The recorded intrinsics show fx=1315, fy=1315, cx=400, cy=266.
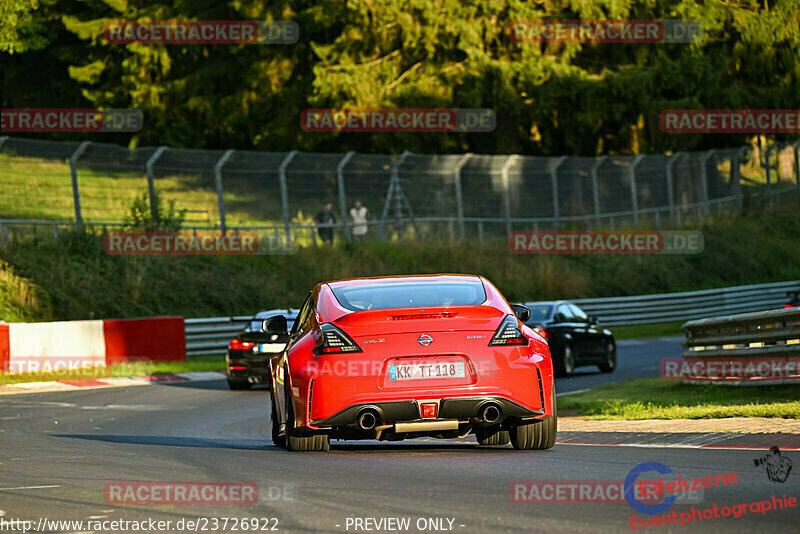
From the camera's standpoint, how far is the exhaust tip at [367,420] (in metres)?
9.34

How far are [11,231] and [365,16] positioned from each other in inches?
743

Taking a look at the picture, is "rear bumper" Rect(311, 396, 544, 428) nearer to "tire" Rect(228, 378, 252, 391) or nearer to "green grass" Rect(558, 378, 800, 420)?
"green grass" Rect(558, 378, 800, 420)

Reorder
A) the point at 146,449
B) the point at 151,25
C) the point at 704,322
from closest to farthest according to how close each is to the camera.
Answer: the point at 146,449 < the point at 704,322 < the point at 151,25

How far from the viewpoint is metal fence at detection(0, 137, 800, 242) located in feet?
96.1

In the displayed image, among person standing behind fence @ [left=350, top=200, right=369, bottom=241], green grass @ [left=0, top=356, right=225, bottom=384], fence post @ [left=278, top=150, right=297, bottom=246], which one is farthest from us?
person standing behind fence @ [left=350, top=200, right=369, bottom=241]

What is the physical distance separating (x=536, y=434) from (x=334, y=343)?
176cm

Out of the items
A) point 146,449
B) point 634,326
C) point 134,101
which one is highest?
point 134,101

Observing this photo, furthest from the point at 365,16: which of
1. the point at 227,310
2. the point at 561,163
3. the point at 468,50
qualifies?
the point at 227,310

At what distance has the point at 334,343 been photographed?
947 cm

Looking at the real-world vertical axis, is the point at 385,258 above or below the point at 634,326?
above

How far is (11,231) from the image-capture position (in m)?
28.8

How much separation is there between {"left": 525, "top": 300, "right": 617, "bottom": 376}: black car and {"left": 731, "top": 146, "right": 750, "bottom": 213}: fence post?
993 inches

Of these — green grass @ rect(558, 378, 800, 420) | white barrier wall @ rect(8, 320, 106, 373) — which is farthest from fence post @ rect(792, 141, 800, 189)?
green grass @ rect(558, 378, 800, 420)

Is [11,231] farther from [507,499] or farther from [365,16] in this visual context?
[507,499]
